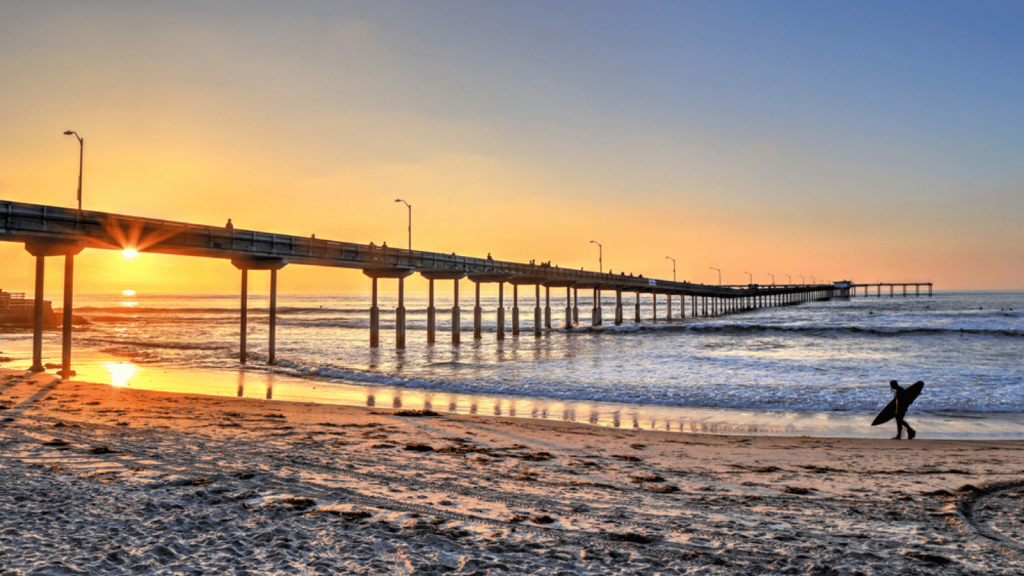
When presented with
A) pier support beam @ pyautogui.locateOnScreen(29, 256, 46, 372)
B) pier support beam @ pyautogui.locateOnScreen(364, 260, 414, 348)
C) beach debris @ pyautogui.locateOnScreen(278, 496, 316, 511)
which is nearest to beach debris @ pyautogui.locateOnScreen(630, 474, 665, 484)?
beach debris @ pyautogui.locateOnScreen(278, 496, 316, 511)

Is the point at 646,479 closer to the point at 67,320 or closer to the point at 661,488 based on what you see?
the point at 661,488

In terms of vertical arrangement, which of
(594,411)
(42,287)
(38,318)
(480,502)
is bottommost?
(594,411)

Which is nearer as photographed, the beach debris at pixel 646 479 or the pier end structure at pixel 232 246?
the beach debris at pixel 646 479

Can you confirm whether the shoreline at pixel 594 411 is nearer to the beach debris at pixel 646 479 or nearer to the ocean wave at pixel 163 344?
the beach debris at pixel 646 479

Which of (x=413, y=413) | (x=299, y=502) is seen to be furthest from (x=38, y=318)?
(x=299, y=502)

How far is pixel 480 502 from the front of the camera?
290 inches

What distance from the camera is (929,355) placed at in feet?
122

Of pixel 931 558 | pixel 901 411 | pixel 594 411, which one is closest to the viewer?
pixel 931 558

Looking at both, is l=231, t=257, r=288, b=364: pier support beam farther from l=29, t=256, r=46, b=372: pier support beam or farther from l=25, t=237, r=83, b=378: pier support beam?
l=29, t=256, r=46, b=372: pier support beam

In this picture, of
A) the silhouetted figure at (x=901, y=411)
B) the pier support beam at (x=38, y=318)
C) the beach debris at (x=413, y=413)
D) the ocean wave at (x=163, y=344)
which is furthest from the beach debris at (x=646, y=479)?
the ocean wave at (x=163, y=344)

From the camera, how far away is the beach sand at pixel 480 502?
5.50m

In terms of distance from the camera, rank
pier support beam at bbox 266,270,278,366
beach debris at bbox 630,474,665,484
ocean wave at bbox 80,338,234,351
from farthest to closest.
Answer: ocean wave at bbox 80,338,234,351, pier support beam at bbox 266,270,278,366, beach debris at bbox 630,474,665,484

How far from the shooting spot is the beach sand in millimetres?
5496

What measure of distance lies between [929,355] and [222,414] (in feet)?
128
